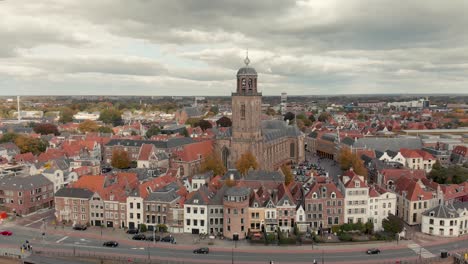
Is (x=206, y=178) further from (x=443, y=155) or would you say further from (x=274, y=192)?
(x=443, y=155)

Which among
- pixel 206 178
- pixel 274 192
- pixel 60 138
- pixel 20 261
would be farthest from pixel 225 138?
pixel 60 138

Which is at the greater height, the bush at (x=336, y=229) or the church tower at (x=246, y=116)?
the church tower at (x=246, y=116)

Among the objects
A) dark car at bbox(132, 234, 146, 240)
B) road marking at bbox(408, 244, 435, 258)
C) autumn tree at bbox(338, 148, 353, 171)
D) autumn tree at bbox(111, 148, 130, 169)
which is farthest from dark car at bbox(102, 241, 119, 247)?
autumn tree at bbox(338, 148, 353, 171)

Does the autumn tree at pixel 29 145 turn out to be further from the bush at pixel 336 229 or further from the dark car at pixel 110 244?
the bush at pixel 336 229

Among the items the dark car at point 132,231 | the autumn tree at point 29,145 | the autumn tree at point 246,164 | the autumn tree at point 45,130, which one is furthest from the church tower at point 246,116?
the autumn tree at point 45,130

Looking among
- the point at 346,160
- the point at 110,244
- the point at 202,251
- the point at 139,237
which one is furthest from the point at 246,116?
the point at 110,244

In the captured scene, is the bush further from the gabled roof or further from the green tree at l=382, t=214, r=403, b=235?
the gabled roof

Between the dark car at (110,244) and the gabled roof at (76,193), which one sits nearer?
the dark car at (110,244)
